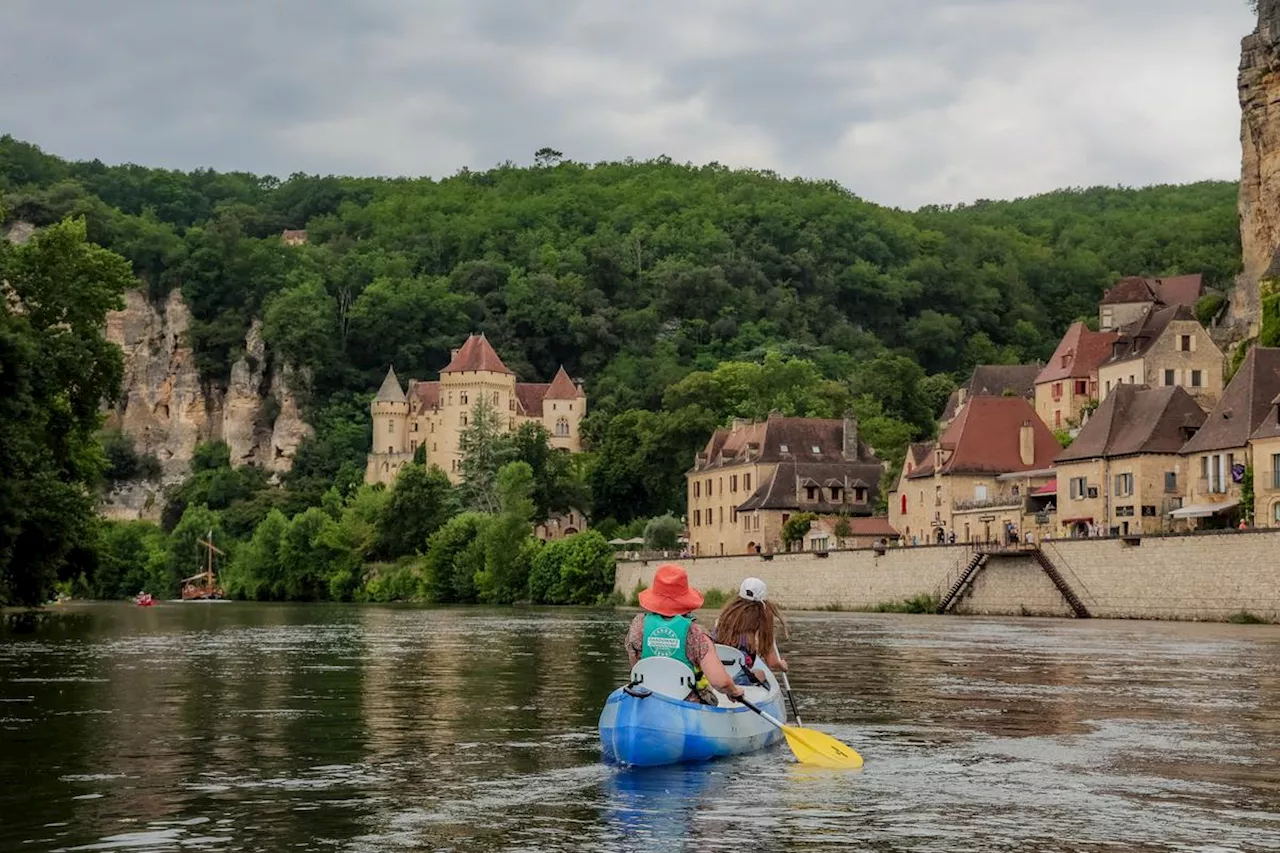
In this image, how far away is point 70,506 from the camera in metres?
54.2

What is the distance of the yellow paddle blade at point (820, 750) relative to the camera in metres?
19.4

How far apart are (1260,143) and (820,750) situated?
256 ft

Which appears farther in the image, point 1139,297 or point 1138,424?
point 1139,297

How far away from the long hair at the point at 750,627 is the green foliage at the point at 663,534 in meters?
86.9

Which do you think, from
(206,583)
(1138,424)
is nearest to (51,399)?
(1138,424)

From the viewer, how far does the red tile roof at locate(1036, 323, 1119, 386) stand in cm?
10631

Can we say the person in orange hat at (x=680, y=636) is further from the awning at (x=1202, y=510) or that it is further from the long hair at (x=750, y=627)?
the awning at (x=1202, y=510)

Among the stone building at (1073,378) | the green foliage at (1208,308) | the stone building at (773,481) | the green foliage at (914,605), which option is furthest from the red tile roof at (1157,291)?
the green foliage at (914,605)

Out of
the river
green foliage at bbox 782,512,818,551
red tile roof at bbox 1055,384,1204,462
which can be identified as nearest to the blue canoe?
the river

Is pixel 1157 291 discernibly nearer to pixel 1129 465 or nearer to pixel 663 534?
pixel 663 534

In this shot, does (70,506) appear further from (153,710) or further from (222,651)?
(153,710)

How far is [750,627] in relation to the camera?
21594mm

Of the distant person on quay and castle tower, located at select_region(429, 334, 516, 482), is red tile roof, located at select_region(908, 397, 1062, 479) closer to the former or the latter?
the distant person on quay

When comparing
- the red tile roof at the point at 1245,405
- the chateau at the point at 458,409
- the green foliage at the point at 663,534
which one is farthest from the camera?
the chateau at the point at 458,409
